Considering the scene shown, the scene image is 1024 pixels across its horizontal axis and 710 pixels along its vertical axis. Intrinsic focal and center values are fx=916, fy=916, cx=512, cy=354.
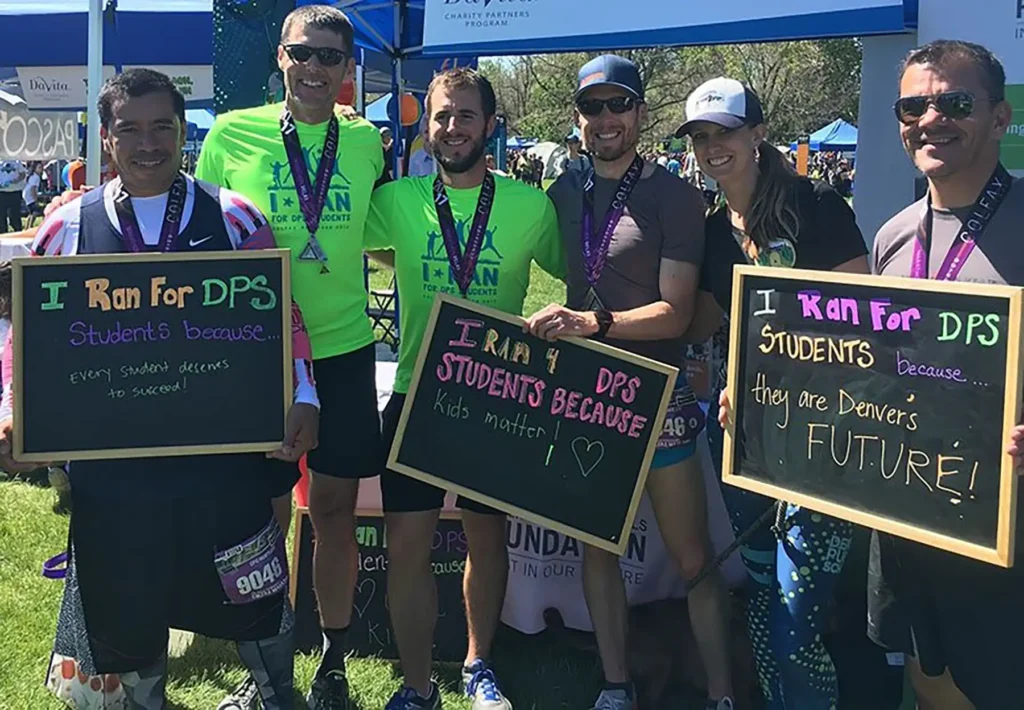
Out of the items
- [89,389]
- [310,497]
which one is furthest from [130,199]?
[310,497]

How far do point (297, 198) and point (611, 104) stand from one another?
1.06m

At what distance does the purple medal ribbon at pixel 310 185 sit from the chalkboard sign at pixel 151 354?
44cm

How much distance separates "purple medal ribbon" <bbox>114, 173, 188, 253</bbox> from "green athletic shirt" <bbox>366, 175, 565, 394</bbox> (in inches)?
28.9

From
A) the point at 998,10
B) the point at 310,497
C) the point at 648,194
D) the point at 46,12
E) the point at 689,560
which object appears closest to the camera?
the point at 648,194

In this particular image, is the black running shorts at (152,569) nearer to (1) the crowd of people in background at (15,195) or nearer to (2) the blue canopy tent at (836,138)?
(1) the crowd of people in background at (15,195)

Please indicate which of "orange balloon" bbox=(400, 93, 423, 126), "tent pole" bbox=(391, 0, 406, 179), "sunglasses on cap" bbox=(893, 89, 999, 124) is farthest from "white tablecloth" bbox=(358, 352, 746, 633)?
"orange balloon" bbox=(400, 93, 423, 126)

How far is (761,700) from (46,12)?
8.37 meters

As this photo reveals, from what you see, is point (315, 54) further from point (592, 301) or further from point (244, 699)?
point (244, 699)

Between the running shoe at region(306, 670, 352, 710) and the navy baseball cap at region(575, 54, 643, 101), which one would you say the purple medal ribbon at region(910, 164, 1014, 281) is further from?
the running shoe at region(306, 670, 352, 710)

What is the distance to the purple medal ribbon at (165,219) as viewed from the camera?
2.54 metres

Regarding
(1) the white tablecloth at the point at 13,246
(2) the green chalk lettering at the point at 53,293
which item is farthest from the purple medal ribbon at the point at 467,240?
(1) the white tablecloth at the point at 13,246

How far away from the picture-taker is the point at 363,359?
320 cm

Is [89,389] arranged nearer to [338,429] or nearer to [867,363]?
[338,429]

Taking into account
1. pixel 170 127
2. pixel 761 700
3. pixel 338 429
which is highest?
pixel 170 127
